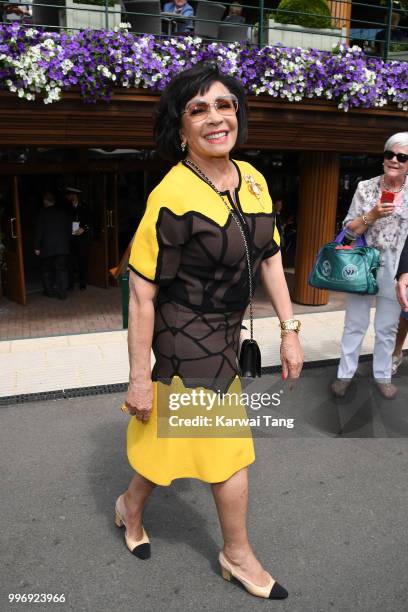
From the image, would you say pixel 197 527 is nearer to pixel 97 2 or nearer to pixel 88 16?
pixel 88 16

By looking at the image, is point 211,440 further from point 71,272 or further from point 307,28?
point 71,272

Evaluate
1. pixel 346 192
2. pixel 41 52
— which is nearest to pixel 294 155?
pixel 346 192

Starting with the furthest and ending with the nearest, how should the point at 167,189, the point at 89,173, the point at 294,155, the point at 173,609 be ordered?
the point at 294,155 < the point at 89,173 < the point at 173,609 < the point at 167,189

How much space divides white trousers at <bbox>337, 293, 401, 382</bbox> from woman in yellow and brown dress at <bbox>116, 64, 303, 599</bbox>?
2.23 metres

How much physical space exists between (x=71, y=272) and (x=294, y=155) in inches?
263

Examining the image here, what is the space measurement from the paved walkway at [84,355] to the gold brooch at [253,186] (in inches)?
128

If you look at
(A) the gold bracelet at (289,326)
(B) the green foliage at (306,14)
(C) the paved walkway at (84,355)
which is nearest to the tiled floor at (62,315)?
(C) the paved walkway at (84,355)

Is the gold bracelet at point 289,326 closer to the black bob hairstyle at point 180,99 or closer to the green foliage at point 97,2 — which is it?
the black bob hairstyle at point 180,99

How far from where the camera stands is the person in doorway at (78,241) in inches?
396

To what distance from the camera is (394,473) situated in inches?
152

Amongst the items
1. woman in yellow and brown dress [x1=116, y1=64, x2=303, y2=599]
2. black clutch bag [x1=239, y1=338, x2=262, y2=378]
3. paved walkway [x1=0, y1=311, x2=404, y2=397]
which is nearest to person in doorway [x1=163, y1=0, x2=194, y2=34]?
paved walkway [x1=0, y1=311, x2=404, y2=397]

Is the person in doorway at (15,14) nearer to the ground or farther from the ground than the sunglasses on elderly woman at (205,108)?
farther from the ground

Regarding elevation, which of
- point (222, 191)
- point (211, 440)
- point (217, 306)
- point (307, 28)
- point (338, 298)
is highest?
point (307, 28)

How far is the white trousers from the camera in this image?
15.8 ft
